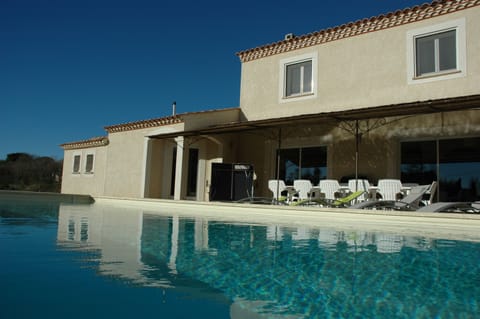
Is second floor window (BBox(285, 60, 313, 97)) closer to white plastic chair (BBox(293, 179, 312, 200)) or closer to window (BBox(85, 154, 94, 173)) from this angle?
white plastic chair (BBox(293, 179, 312, 200))

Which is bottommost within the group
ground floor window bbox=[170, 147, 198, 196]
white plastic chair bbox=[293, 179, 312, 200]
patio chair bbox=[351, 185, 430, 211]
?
patio chair bbox=[351, 185, 430, 211]

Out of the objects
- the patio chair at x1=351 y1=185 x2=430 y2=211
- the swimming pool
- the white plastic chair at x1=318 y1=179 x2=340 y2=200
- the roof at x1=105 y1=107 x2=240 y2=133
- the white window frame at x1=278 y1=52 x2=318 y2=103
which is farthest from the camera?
the roof at x1=105 y1=107 x2=240 y2=133

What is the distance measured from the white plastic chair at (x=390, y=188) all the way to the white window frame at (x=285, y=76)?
511 cm

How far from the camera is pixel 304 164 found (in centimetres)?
1630

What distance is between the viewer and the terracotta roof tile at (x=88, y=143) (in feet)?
73.7

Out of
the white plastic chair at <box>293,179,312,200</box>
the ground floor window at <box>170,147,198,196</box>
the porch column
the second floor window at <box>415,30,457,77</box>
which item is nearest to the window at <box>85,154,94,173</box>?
the ground floor window at <box>170,147,198,196</box>

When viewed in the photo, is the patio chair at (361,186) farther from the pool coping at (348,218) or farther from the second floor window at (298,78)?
the second floor window at (298,78)

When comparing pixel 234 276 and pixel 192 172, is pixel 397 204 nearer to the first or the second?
pixel 234 276

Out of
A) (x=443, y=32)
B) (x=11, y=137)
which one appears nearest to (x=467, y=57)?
(x=443, y=32)

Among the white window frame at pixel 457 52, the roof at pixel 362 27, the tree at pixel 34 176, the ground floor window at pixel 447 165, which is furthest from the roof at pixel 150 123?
the tree at pixel 34 176

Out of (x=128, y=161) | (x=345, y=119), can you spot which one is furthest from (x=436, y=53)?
(x=128, y=161)

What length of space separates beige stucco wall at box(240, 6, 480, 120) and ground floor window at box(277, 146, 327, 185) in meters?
1.65

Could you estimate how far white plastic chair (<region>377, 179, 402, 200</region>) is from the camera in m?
11.2

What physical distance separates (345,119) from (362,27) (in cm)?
420
